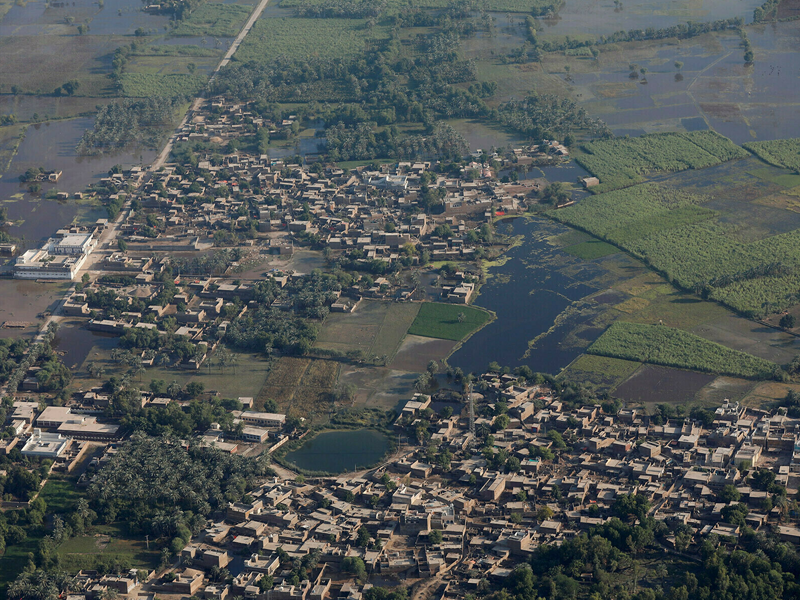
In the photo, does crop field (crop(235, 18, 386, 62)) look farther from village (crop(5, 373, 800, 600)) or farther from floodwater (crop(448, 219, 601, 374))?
village (crop(5, 373, 800, 600))

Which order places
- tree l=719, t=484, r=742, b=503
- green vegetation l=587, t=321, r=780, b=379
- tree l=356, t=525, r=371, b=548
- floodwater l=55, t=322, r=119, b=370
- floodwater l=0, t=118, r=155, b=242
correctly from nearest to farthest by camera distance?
tree l=356, t=525, r=371, b=548
tree l=719, t=484, r=742, b=503
green vegetation l=587, t=321, r=780, b=379
floodwater l=55, t=322, r=119, b=370
floodwater l=0, t=118, r=155, b=242

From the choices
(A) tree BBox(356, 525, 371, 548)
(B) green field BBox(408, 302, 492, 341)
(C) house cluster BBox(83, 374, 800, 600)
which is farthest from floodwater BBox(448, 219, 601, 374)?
(A) tree BBox(356, 525, 371, 548)

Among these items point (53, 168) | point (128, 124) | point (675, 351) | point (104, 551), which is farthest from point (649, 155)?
point (104, 551)

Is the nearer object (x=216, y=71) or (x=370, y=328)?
(x=370, y=328)

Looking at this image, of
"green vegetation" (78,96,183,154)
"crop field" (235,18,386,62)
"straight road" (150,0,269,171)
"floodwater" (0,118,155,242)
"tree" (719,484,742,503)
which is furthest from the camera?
"crop field" (235,18,386,62)

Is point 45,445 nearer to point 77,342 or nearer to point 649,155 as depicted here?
point 77,342

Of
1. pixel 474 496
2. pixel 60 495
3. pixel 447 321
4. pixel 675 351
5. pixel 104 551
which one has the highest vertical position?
pixel 60 495

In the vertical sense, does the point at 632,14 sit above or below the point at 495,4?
below

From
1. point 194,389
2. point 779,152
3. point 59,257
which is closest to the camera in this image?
point 194,389
